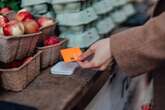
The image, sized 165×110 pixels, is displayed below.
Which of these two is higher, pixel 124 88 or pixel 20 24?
pixel 20 24

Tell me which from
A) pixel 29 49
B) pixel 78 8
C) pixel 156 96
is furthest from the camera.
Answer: pixel 78 8

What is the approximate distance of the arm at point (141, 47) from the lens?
2.17 feet

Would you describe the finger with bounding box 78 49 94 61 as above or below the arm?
below

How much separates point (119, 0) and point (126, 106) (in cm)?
41

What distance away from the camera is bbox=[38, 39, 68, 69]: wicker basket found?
0.94m

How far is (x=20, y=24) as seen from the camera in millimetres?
861

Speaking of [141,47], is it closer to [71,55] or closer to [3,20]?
[71,55]

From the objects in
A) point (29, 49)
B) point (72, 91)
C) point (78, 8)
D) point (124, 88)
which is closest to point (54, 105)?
point (72, 91)

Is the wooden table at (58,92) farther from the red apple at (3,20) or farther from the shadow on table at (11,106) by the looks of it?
the red apple at (3,20)

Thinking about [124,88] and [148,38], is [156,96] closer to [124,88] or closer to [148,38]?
[148,38]

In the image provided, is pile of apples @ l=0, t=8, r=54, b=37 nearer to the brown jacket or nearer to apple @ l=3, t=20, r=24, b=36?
apple @ l=3, t=20, r=24, b=36

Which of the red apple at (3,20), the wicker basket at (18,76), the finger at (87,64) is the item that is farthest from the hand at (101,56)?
the red apple at (3,20)

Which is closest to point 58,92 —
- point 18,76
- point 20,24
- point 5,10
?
point 18,76

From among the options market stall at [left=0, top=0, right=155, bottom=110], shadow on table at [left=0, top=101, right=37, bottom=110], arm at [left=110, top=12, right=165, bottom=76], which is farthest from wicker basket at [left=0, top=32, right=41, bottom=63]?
arm at [left=110, top=12, right=165, bottom=76]
